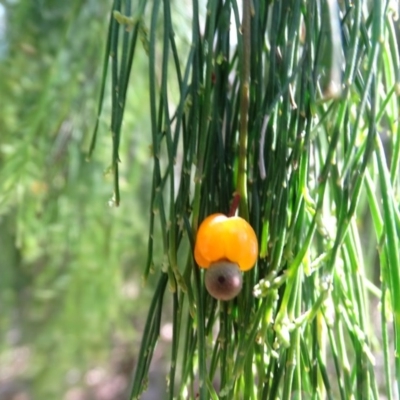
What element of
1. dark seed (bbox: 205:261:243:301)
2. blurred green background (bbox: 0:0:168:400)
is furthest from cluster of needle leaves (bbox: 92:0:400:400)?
blurred green background (bbox: 0:0:168:400)

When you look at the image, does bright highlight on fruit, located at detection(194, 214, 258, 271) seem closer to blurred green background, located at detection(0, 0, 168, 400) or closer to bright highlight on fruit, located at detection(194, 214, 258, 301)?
bright highlight on fruit, located at detection(194, 214, 258, 301)

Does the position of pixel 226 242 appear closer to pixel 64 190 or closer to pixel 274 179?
pixel 274 179

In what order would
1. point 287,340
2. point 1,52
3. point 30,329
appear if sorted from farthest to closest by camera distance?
point 30,329
point 1,52
point 287,340

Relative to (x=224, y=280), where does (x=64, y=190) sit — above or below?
above

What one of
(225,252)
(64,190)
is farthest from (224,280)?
(64,190)

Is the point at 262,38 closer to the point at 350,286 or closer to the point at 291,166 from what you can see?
the point at 291,166

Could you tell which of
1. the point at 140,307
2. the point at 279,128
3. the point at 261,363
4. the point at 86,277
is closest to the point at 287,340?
the point at 261,363
